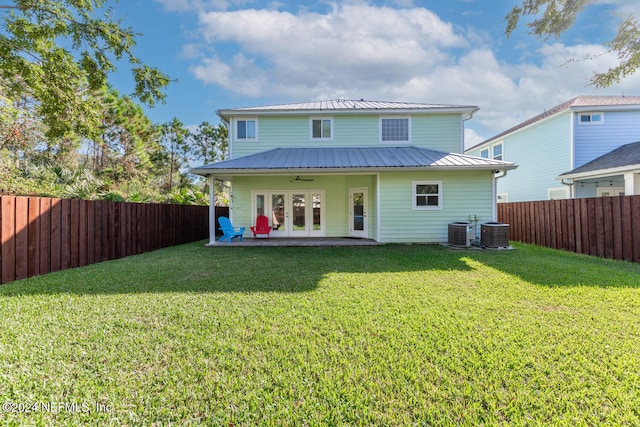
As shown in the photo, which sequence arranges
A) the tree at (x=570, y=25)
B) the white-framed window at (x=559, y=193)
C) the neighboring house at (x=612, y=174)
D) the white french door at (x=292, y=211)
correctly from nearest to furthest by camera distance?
the tree at (x=570, y=25) < the neighboring house at (x=612, y=174) < the white french door at (x=292, y=211) < the white-framed window at (x=559, y=193)

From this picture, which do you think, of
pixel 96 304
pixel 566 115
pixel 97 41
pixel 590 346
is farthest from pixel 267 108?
pixel 566 115

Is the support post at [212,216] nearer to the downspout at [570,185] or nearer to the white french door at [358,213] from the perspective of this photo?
the white french door at [358,213]

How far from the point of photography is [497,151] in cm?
1981

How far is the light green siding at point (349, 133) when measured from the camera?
12891 millimetres

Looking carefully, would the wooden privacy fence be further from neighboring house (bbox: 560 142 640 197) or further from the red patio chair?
neighboring house (bbox: 560 142 640 197)

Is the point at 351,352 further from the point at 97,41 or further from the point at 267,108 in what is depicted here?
the point at 267,108

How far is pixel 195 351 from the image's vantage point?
2.87m

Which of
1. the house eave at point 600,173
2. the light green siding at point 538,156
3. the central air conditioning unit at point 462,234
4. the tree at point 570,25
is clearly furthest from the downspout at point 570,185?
the central air conditioning unit at point 462,234

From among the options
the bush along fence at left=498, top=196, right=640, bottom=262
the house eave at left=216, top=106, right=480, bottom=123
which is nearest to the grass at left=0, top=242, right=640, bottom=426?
the bush along fence at left=498, top=196, right=640, bottom=262

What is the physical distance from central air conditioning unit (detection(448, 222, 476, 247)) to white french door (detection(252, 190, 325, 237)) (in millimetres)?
5438

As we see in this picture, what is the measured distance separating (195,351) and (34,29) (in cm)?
1020

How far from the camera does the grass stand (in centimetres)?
208

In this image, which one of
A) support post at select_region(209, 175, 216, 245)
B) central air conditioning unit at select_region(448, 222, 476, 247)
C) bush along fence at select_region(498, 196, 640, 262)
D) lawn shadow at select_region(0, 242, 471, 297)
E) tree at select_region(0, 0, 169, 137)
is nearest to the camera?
lawn shadow at select_region(0, 242, 471, 297)

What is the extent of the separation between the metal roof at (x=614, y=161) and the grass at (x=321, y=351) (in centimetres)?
818
